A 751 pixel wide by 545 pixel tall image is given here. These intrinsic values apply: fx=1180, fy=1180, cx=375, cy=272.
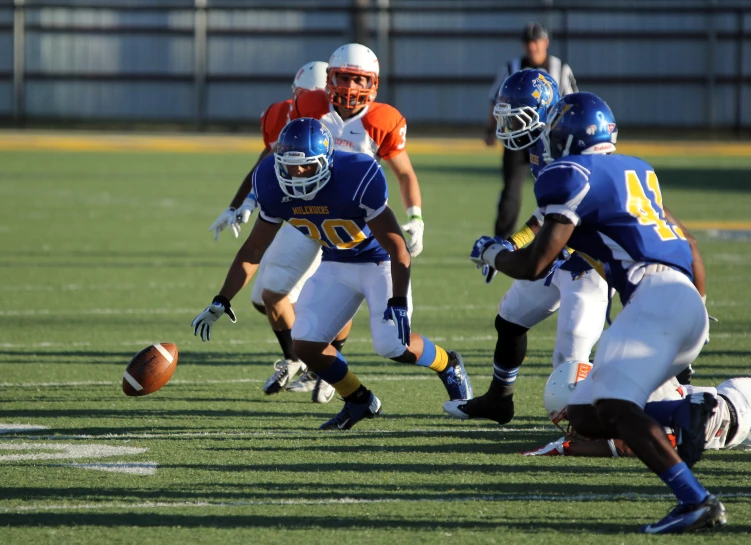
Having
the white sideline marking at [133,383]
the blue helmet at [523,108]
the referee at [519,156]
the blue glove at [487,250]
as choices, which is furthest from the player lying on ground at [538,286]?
the referee at [519,156]

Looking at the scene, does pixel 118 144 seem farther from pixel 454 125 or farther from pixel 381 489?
pixel 381 489

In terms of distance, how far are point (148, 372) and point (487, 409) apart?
5.11ft

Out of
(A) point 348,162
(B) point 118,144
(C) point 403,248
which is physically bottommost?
(B) point 118,144

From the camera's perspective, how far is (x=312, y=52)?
87.8 feet

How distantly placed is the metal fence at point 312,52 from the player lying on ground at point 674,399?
21.9m

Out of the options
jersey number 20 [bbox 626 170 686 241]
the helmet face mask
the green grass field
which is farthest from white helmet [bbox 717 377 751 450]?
the helmet face mask

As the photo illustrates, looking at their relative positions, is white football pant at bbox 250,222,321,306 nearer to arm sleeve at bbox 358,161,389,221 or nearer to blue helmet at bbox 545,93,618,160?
arm sleeve at bbox 358,161,389,221

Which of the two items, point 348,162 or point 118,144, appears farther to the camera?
point 118,144

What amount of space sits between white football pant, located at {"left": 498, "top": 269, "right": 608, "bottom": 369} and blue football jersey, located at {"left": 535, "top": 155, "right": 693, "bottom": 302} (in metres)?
0.91

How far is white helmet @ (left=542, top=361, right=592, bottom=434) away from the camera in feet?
15.7

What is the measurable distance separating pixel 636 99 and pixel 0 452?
23.0 meters

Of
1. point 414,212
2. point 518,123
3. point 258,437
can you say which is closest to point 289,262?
point 414,212

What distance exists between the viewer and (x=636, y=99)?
26062 mm

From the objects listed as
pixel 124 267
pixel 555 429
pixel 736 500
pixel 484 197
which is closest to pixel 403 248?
pixel 555 429
